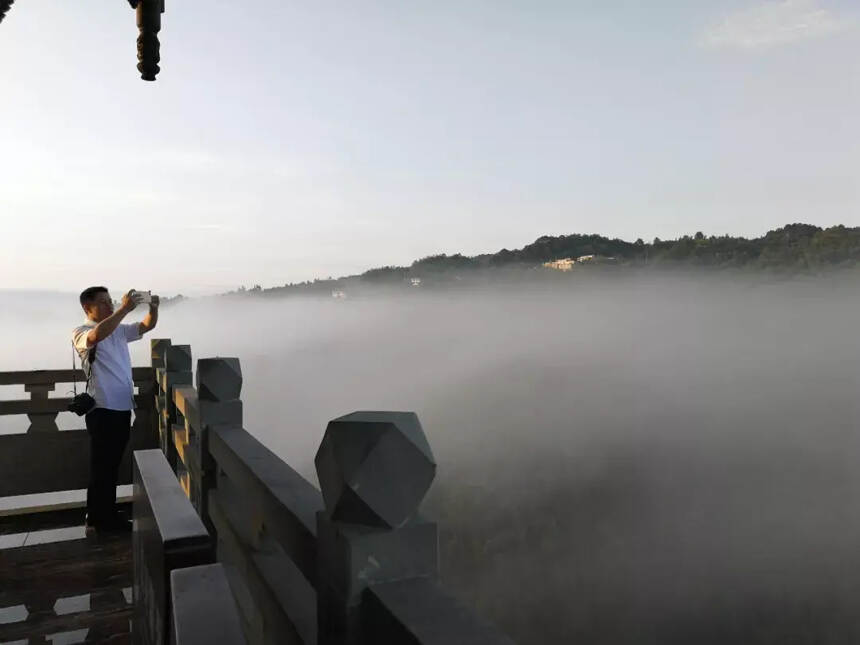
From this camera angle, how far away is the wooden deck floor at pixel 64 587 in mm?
3717

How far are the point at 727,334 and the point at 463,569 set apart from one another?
6066cm

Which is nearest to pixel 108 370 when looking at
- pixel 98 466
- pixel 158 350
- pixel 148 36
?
pixel 98 466

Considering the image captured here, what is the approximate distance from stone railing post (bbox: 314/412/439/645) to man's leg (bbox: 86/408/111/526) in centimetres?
461

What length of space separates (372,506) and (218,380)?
288 centimetres

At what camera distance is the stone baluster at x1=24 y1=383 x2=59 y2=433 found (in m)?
6.43

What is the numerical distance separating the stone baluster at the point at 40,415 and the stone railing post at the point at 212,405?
11.0 ft

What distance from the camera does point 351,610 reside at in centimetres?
142

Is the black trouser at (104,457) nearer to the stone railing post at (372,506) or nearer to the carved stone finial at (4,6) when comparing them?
the carved stone finial at (4,6)

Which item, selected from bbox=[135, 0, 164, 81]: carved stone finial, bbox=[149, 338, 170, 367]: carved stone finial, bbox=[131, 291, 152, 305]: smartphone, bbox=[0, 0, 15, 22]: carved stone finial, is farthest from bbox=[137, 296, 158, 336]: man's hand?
bbox=[0, 0, 15, 22]: carved stone finial

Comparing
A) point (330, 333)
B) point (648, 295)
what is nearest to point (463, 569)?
point (648, 295)

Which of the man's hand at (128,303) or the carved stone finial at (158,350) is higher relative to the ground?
the man's hand at (128,303)

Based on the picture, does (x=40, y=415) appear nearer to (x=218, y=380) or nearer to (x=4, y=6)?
(x=218, y=380)

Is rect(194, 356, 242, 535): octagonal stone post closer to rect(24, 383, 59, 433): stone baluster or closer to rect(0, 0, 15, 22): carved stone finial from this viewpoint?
rect(0, 0, 15, 22): carved stone finial

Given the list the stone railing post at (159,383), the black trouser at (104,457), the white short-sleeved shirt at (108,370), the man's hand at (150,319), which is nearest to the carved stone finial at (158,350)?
the stone railing post at (159,383)
